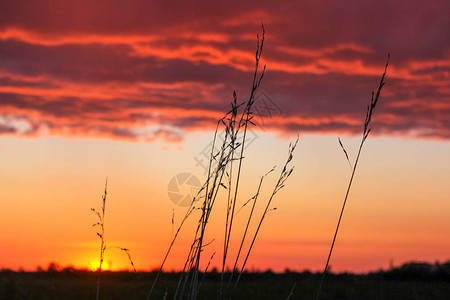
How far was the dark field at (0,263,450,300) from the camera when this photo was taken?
28.6 ft

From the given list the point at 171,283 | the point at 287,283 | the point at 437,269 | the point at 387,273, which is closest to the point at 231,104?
the point at 171,283

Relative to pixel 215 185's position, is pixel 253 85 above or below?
above

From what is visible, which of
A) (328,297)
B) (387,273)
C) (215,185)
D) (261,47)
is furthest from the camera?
(387,273)

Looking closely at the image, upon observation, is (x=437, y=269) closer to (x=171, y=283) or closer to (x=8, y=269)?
(x=171, y=283)

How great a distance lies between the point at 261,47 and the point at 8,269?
836 cm

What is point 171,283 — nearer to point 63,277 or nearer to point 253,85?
point 63,277

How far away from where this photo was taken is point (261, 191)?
12.3 feet

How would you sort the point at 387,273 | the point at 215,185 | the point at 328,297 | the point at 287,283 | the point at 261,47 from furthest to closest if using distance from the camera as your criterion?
the point at 387,273 < the point at 287,283 < the point at 328,297 < the point at 215,185 < the point at 261,47

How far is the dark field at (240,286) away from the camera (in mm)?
8703

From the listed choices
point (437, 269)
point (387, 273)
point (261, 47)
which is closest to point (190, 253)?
point (261, 47)

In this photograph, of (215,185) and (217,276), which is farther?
(217,276)

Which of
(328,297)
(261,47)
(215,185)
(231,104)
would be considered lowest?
(328,297)

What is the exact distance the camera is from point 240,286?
31.9 ft

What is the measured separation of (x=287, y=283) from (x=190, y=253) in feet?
22.4
